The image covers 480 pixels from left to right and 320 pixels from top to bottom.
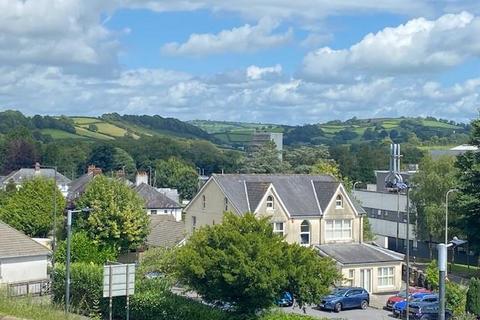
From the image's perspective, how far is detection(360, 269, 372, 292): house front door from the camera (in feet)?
167

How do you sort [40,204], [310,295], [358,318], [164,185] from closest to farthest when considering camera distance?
→ [310,295]
[358,318]
[40,204]
[164,185]

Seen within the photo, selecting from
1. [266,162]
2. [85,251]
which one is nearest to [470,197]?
[85,251]

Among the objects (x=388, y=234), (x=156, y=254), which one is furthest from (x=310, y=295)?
(x=388, y=234)

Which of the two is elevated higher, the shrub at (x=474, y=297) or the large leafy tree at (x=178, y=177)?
the large leafy tree at (x=178, y=177)

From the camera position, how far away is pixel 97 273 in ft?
124

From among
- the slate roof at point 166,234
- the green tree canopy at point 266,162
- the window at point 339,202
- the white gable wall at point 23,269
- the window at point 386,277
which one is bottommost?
the window at point 386,277

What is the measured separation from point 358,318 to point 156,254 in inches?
461

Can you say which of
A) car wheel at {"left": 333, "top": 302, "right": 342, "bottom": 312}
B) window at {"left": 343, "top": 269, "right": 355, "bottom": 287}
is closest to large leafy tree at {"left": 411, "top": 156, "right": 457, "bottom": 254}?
window at {"left": 343, "top": 269, "right": 355, "bottom": 287}

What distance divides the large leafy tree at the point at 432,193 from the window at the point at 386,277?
1478 cm

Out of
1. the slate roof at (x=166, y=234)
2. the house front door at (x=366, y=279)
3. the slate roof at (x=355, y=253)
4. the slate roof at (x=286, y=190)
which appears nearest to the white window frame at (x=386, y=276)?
the slate roof at (x=355, y=253)

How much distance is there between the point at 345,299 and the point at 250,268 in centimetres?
1455

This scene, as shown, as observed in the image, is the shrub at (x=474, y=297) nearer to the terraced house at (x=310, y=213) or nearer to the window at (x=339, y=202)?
the terraced house at (x=310, y=213)

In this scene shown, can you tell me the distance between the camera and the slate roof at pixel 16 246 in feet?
150

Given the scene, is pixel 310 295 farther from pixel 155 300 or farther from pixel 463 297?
pixel 463 297
